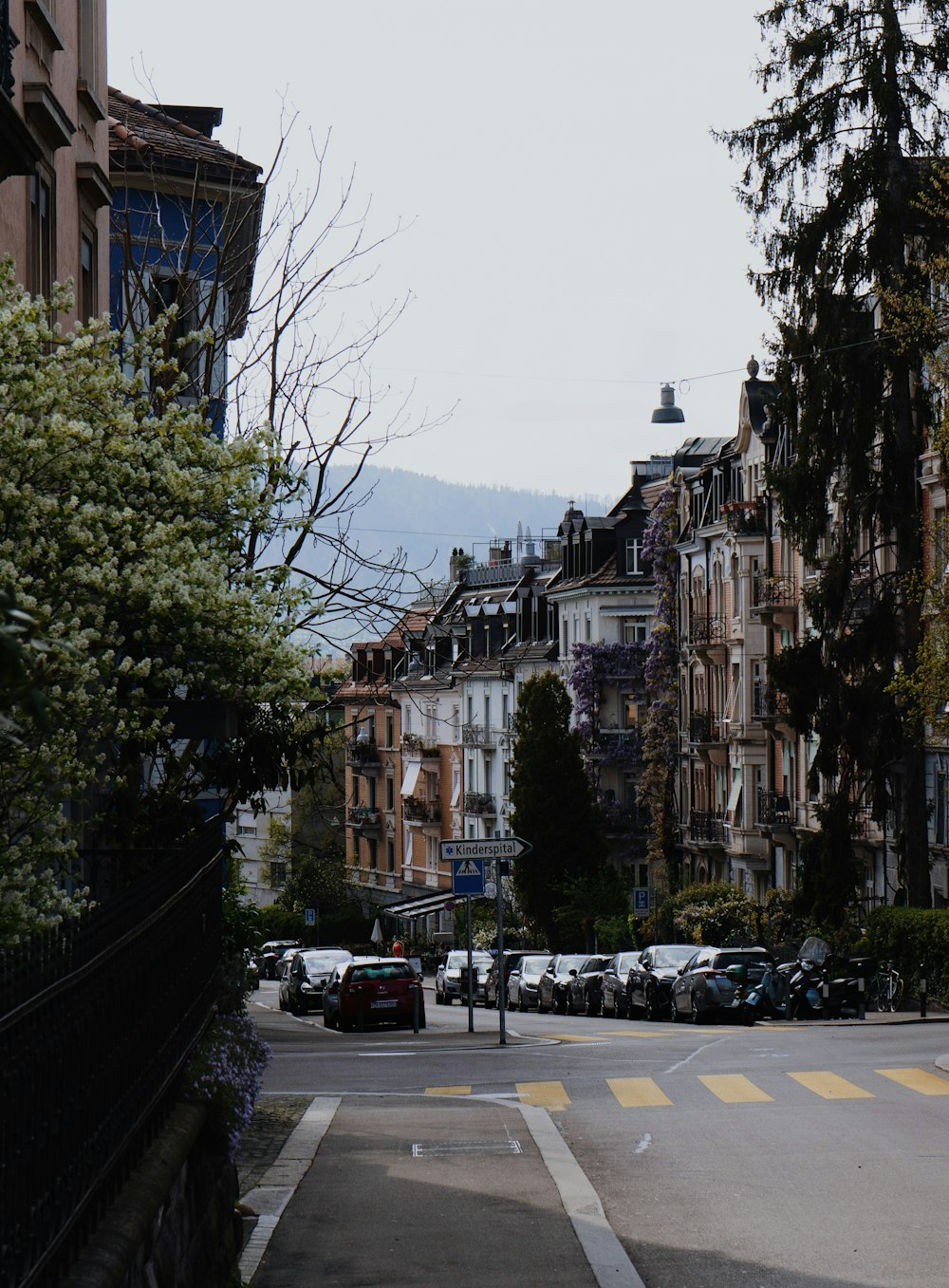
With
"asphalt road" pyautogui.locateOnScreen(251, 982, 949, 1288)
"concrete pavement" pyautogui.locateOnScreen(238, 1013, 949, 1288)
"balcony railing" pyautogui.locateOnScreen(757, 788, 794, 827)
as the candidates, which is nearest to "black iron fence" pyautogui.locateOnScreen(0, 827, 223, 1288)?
"concrete pavement" pyautogui.locateOnScreen(238, 1013, 949, 1288)

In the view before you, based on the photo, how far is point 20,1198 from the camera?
16.7ft

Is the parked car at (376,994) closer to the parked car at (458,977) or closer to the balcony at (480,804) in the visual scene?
the parked car at (458,977)

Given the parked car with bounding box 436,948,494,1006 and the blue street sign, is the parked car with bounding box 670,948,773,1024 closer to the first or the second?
the blue street sign

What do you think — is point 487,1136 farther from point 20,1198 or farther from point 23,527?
point 20,1198

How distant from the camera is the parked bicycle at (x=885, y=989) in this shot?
3753 cm

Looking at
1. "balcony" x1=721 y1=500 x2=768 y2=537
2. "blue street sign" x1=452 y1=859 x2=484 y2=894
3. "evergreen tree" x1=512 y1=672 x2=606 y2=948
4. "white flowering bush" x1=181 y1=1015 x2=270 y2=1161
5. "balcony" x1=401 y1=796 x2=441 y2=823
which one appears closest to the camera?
"white flowering bush" x1=181 y1=1015 x2=270 y2=1161

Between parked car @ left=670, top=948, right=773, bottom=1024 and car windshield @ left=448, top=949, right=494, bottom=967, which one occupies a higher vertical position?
parked car @ left=670, top=948, right=773, bottom=1024

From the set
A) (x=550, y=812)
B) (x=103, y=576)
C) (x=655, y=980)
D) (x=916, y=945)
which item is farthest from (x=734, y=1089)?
(x=550, y=812)

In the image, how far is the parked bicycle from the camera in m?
37.5

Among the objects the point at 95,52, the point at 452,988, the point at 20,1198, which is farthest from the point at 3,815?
the point at 452,988

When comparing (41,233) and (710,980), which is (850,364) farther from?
(41,233)

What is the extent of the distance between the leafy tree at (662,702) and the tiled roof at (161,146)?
43.7 metres

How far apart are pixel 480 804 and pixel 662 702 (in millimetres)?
17632

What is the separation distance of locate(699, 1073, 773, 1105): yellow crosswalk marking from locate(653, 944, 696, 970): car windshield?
1425cm
